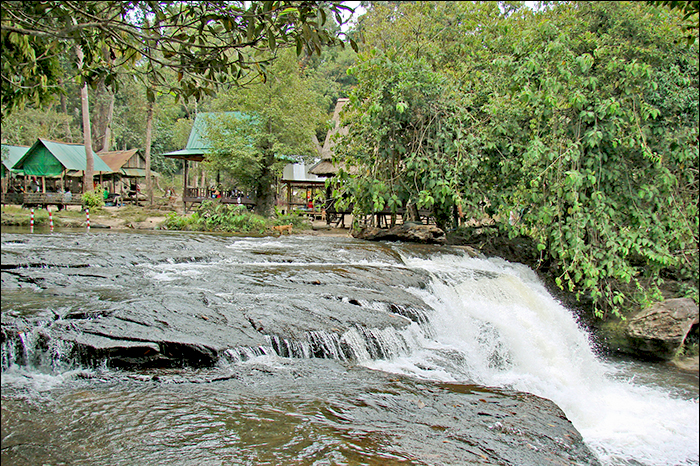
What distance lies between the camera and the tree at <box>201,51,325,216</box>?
58.5 ft

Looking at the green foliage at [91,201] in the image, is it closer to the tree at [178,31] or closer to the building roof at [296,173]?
the building roof at [296,173]

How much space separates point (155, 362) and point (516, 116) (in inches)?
338

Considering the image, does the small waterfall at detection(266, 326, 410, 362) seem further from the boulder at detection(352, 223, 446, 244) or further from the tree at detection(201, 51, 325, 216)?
the tree at detection(201, 51, 325, 216)

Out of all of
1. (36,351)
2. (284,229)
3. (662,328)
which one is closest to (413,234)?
(284,229)

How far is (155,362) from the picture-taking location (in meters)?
4.89

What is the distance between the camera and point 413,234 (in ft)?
41.6

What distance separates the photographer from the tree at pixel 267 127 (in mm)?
17844

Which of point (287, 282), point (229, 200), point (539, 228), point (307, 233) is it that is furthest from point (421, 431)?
point (229, 200)

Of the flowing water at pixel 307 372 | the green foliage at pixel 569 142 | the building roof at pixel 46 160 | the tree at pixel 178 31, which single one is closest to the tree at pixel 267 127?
the green foliage at pixel 569 142

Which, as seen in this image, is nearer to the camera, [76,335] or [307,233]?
[76,335]

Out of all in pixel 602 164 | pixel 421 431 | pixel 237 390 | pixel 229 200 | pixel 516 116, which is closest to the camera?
pixel 421 431

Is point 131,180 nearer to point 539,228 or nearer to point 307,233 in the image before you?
point 307,233

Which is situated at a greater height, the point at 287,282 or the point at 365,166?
the point at 365,166

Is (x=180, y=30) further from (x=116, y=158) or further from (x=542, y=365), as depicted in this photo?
(x=116, y=158)
